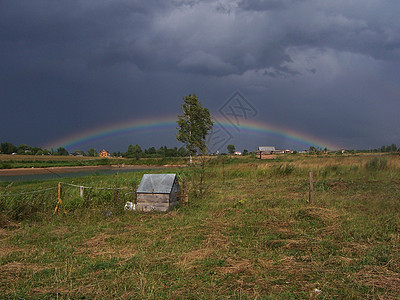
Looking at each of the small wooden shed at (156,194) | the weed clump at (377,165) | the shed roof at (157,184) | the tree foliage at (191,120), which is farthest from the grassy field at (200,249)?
the tree foliage at (191,120)

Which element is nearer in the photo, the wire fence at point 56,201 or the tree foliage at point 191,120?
the wire fence at point 56,201

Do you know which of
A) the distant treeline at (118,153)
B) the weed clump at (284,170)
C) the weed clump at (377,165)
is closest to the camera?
the weed clump at (377,165)

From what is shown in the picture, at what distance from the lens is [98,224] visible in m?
7.77

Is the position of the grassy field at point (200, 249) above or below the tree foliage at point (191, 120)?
below

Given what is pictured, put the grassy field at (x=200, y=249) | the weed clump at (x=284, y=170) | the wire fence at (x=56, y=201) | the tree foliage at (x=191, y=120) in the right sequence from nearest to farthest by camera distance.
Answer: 1. the grassy field at (x=200, y=249)
2. the wire fence at (x=56, y=201)
3. the weed clump at (x=284, y=170)
4. the tree foliage at (x=191, y=120)

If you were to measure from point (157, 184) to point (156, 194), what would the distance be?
0.36 m

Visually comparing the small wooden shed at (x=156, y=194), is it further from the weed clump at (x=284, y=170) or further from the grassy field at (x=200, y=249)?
the weed clump at (x=284, y=170)

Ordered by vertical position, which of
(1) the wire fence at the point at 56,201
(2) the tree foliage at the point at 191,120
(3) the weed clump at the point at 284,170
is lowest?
(1) the wire fence at the point at 56,201

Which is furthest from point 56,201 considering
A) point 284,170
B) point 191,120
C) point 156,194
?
point 191,120

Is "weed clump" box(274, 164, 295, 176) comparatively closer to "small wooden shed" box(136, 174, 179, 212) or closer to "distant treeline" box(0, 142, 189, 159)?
"small wooden shed" box(136, 174, 179, 212)

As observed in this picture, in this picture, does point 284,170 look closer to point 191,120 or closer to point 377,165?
point 377,165

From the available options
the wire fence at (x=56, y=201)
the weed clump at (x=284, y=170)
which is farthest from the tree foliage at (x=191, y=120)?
the wire fence at (x=56, y=201)

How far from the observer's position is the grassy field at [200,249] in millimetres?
3883

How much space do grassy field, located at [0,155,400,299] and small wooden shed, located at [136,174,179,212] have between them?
42 cm
